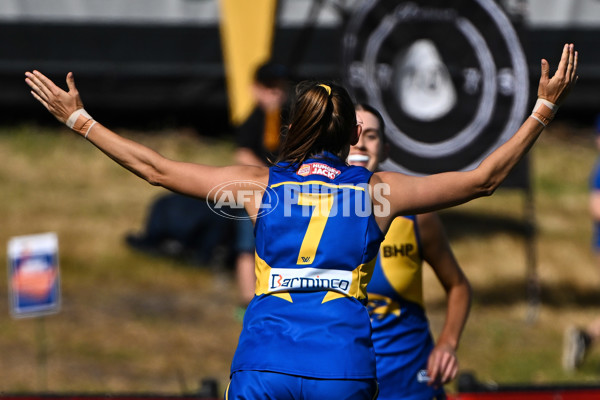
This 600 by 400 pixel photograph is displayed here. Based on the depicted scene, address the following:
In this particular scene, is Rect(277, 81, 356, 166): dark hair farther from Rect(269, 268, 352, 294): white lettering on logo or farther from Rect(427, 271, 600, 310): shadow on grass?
Rect(427, 271, 600, 310): shadow on grass

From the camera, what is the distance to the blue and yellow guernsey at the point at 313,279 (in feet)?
8.95

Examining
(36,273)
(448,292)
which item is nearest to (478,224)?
(36,273)

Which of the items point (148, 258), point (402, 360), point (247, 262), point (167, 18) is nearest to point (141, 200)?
point (148, 258)

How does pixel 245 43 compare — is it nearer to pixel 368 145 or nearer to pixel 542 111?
pixel 368 145

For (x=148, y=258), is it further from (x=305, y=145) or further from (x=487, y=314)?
(x=305, y=145)

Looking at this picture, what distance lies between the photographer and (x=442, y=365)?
382 cm

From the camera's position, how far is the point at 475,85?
773 cm

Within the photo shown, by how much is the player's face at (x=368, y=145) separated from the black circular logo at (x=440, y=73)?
3625 millimetres

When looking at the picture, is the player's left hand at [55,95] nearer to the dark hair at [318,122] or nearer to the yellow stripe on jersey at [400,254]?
the dark hair at [318,122]

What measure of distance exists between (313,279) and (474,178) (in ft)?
1.98

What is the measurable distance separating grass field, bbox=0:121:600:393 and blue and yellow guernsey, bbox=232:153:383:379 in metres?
3.82

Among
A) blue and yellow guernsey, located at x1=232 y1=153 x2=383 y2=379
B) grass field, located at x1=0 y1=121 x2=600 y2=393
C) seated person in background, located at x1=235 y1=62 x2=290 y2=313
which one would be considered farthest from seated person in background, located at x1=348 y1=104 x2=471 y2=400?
seated person in background, located at x1=235 y1=62 x2=290 y2=313

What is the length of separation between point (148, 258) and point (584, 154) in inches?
265

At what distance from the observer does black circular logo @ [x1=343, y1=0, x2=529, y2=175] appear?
296 inches
